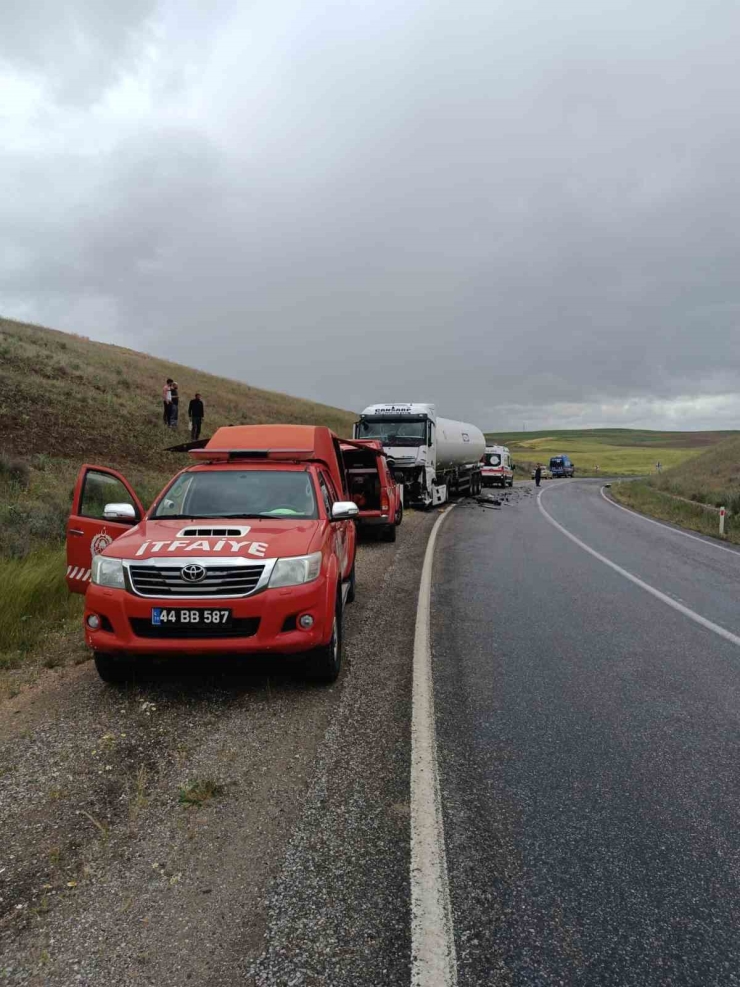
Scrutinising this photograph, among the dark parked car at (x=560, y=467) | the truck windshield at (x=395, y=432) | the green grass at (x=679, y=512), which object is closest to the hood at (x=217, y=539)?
the green grass at (x=679, y=512)

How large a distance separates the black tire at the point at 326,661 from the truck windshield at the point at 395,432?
16.0 meters

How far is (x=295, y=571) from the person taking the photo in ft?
15.9

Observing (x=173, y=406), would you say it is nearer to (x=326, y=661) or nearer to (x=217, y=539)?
(x=217, y=539)

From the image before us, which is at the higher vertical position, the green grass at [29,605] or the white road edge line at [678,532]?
the green grass at [29,605]

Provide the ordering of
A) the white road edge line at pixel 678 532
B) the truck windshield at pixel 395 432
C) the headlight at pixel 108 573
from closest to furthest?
the headlight at pixel 108 573
the white road edge line at pixel 678 532
the truck windshield at pixel 395 432

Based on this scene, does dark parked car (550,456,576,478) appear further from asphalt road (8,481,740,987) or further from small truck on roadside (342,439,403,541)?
asphalt road (8,481,740,987)

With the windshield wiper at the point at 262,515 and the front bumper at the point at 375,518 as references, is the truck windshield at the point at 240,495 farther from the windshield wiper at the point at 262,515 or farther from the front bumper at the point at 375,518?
the front bumper at the point at 375,518

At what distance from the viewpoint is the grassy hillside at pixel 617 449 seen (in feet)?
292

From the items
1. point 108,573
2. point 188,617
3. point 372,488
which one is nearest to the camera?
point 188,617

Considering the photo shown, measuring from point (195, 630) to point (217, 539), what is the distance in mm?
729

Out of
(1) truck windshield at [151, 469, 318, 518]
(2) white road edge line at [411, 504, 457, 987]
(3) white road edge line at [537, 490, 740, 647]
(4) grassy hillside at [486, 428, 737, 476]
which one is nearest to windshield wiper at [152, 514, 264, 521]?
(1) truck windshield at [151, 469, 318, 518]

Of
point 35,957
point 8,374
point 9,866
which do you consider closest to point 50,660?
point 9,866

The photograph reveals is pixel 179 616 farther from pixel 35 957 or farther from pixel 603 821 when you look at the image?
pixel 603 821

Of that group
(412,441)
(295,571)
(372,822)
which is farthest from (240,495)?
(412,441)
